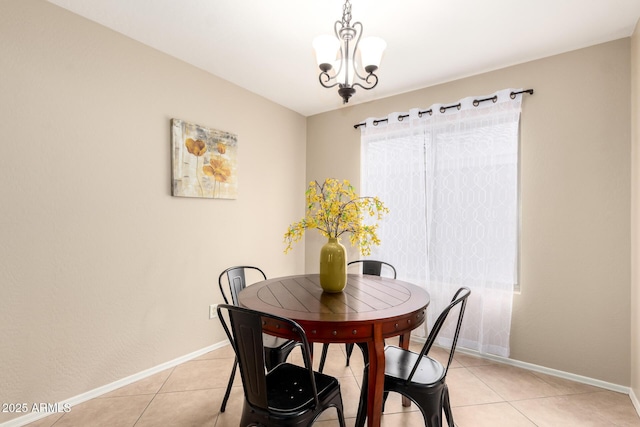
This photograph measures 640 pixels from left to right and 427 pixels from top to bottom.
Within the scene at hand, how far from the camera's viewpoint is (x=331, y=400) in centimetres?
147

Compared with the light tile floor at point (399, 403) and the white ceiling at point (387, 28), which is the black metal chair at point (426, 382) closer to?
the light tile floor at point (399, 403)

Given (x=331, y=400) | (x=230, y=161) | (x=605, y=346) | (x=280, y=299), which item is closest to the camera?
(x=331, y=400)

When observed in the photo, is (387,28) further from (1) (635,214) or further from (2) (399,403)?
(2) (399,403)

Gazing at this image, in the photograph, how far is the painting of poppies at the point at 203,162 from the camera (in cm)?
261

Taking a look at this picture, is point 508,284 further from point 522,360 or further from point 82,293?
point 82,293

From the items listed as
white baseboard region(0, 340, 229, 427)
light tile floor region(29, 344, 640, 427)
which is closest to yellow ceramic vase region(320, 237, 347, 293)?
light tile floor region(29, 344, 640, 427)

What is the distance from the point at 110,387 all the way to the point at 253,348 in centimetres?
164

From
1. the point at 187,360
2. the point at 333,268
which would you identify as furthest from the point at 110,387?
the point at 333,268

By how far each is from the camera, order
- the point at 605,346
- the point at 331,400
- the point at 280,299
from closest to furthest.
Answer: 1. the point at 331,400
2. the point at 280,299
3. the point at 605,346

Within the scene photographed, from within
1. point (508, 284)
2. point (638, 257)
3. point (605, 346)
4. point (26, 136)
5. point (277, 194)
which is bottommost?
point (605, 346)

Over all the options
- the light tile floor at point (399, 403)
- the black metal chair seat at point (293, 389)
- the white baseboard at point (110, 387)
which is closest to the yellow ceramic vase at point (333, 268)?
the black metal chair seat at point (293, 389)

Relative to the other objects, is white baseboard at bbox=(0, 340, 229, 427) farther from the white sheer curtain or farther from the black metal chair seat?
the white sheer curtain

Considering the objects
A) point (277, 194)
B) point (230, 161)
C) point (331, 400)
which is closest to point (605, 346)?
point (331, 400)

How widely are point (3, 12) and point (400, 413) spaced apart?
330 centimetres
